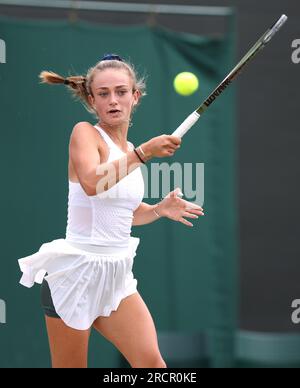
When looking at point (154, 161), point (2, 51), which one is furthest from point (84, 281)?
point (2, 51)

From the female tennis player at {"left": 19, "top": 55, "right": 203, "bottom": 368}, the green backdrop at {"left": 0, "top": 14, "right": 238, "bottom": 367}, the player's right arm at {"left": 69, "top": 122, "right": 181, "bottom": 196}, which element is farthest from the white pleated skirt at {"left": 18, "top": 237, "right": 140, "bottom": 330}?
the green backdrop at {"left": 0, "top": 14, "right": 238, "bottom": 367}

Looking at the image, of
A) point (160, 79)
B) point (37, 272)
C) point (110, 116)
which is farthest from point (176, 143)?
point (160, 79)

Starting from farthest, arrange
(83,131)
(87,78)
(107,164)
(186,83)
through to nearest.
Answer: (186,83), (87,78), (83,131), (107,164)

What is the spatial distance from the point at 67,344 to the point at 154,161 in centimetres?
124

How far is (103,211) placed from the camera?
2863 mm

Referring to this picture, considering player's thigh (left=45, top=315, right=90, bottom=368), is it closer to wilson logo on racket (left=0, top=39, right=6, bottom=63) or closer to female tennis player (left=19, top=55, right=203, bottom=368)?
female tennis player (left=19, top=55, right=203, bottom=368)

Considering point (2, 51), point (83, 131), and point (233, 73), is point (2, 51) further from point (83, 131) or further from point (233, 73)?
point (233, 73)

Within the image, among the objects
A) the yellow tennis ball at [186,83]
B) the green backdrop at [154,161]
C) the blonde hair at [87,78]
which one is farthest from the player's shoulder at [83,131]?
the yellow tennis ball at [186,83]

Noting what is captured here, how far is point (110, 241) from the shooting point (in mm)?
2883

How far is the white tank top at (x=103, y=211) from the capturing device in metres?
2.85

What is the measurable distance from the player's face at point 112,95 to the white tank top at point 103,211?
0.06 m

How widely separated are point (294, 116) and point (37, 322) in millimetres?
2203

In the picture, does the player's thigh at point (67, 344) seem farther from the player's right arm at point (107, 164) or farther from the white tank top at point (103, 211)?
the player's right arm at point (107, 164)

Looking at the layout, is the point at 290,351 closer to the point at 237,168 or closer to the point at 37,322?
the point at 37,322
